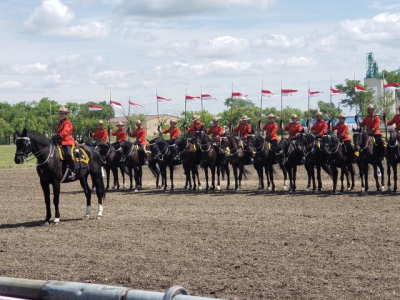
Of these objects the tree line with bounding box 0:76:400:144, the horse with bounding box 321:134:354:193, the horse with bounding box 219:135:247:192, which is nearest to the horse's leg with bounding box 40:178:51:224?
the horse with bounding box 219:135:247:192

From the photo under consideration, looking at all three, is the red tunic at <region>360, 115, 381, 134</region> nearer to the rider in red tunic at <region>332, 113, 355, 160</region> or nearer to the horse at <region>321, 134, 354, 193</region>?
the rider in red tunic at <region>332, 113, 355, 160</region>

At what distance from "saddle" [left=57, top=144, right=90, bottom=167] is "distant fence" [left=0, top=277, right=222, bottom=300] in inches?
397

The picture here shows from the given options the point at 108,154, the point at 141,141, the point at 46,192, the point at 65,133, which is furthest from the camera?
the point at 141,141

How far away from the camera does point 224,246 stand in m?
12.7

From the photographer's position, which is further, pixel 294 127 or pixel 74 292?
pixel 294 127

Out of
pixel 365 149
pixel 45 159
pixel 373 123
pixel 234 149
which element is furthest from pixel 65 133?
pixel 373 123

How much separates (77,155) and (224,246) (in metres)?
6.11

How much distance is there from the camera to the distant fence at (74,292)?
5586mm

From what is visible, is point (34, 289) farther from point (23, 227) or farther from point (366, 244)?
point (23, 227)

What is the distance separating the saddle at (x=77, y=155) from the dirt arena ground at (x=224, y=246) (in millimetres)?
1602

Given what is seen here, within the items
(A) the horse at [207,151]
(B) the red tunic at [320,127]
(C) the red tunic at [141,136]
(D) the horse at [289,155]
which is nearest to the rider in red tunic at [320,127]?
(B) the red tunic at [320,127]

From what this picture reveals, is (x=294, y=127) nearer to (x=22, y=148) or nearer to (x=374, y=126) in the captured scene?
(x=374, y=126)

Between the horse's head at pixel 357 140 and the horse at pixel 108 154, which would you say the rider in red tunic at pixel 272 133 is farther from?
the horse at pixel 108 154

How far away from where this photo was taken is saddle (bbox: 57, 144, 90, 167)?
16906 mm
